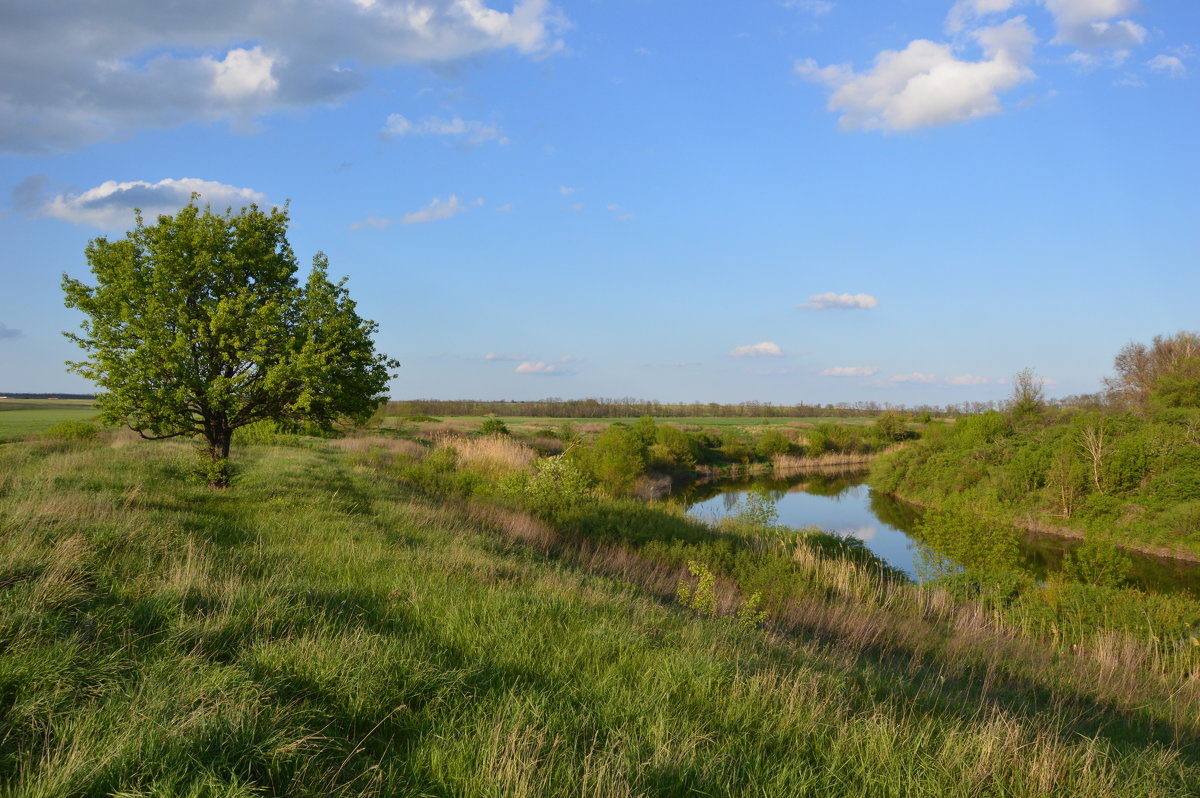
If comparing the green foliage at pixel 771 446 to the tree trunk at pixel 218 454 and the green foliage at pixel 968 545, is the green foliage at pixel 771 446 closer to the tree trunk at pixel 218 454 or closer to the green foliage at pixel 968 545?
the green foliage at pixel 968 545

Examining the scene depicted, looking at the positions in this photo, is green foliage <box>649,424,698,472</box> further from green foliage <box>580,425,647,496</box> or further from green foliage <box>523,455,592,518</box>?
green foliage <box>523,455,592,518</box>

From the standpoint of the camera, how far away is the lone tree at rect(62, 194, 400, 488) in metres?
11.2

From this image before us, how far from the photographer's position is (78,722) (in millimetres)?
3146

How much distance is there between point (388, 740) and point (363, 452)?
2372cm

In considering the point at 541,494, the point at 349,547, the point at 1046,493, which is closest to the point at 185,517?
the point at 349,547

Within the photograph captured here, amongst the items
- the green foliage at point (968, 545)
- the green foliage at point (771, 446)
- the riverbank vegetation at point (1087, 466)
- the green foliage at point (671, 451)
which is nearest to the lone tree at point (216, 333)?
the green foliage at point (968, 545)

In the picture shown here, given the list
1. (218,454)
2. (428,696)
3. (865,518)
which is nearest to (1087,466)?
(865,518)

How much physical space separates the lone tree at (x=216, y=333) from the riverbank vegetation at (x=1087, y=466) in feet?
137

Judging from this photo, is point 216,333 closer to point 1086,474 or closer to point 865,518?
point 865,518

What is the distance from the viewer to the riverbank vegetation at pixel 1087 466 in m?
38.3

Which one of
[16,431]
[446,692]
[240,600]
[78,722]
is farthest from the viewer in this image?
[16,431]

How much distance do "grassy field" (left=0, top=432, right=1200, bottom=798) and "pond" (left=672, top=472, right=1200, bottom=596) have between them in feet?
56.0

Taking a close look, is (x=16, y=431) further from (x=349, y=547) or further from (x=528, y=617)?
(x=528, y=617)

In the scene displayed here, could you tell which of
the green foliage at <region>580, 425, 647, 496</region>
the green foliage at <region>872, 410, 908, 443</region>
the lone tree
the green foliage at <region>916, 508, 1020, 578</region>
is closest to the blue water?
the green foliage at <region>580, 425, 647, 496</region>
